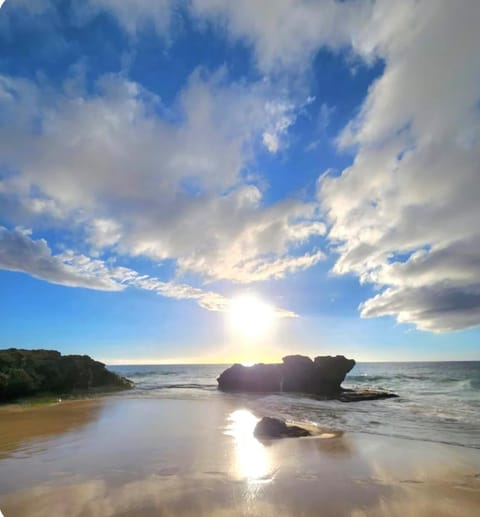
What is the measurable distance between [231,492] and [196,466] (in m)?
2.08

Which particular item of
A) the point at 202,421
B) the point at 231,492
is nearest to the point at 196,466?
the point at 231,492

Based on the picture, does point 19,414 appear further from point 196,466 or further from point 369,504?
point 369,504

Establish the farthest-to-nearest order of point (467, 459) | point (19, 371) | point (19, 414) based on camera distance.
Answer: point (19, 371)
point (19, 414)
point (467, 459)

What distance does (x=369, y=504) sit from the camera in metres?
6.27

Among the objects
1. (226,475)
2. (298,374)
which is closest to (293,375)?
(298,374)

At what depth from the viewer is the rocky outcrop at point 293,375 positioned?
1698 inches

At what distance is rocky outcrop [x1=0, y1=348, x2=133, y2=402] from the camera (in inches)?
1064

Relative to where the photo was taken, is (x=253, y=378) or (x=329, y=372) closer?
(x=329, y=372)

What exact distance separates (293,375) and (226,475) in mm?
39341

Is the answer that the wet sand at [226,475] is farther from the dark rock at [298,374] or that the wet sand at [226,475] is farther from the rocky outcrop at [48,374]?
the dark rock at [298,374]

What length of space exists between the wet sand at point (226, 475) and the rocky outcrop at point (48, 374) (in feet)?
56.0

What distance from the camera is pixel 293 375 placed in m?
44.7

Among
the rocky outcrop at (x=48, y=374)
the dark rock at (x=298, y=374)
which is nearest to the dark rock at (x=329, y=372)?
the dark rock at (x=298, y=374)

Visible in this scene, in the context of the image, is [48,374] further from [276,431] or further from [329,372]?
[329,372]
